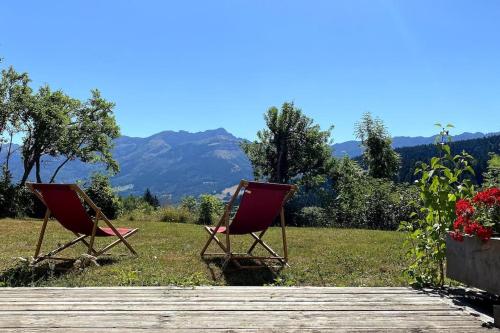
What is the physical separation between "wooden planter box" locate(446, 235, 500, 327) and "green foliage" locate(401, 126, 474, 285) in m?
0.30

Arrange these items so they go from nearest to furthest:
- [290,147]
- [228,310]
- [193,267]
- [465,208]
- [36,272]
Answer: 1. [228,310]
2. [465,208]
3. [36,272]
4. [193,267]
5. [290,147]

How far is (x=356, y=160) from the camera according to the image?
98.8 feet

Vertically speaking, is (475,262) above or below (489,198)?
below

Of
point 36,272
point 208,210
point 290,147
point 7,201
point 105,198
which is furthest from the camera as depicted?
point 290,147

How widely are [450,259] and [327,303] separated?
999mm

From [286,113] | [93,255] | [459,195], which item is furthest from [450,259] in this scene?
[286,113]

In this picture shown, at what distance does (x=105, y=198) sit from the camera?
1570 cm

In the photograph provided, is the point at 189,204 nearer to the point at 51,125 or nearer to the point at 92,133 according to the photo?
the point at 51,125

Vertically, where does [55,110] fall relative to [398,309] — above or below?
above

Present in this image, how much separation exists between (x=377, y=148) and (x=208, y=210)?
14.1m

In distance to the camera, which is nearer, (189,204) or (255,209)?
(255,209)

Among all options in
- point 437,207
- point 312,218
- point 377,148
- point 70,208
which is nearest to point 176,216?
point 312,218

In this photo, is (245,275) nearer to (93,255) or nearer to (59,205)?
(93,255)

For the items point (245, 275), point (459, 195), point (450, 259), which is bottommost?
point (245, 275)
